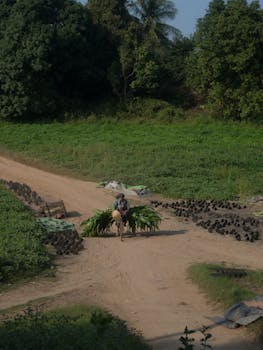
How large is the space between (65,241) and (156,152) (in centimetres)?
1309

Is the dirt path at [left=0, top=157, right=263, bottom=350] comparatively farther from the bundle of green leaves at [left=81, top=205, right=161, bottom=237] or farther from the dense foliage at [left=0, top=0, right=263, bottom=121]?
the dense foliage at [left=0, top=0, right=263, bottom=121]

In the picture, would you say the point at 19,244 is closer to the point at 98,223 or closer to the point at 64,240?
the point at 64,240

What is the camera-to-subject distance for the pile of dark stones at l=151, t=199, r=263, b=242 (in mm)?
16516

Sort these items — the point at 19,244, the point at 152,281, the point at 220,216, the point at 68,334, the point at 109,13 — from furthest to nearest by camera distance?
the point at 109,13
the point at 220,216
the point at 19,244
the point at 152,281
the point at 68,334

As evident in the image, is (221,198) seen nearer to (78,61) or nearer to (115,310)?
(115,310)

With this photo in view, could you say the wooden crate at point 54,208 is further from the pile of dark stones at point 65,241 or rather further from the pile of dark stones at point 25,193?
the pile of dark stones at point 65,241

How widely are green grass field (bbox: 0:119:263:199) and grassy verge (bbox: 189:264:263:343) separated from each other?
30.4 feet

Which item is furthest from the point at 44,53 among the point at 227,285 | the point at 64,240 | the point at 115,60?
the point at 227,285

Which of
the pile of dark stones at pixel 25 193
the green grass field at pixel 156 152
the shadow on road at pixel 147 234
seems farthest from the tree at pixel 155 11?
the shadow on road at pixel 147 234

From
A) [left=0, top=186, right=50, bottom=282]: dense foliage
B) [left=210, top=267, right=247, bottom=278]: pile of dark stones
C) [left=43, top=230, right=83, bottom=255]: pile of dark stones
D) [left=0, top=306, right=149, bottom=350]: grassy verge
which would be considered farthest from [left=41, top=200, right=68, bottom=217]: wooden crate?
[left=0, top=306, right=149, bottom=350]: grassy verge

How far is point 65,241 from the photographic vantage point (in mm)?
15117

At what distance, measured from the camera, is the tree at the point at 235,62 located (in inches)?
1373

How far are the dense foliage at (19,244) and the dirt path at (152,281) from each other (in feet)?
1.84

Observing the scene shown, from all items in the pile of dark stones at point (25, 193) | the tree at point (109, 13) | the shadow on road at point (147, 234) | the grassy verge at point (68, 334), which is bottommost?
the pile of dark stones at point (25, 193)
